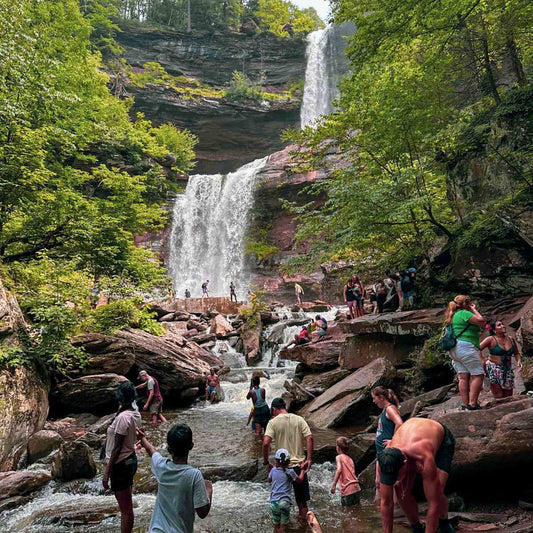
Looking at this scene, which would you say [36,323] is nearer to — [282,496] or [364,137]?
[282,496]

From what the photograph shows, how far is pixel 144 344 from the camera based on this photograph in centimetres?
1429

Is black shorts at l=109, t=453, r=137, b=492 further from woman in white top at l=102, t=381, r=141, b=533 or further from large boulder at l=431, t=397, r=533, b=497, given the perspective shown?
large boulder at l=431, t=397, r=533, b=497

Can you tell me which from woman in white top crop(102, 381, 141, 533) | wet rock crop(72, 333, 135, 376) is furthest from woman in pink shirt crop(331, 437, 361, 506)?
wet rock crop(72, 333, 135, 376)

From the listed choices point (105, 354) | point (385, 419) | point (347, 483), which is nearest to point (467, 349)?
point (385, 419)

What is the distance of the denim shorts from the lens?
5.69 metres

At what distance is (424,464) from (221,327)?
63.0 feet

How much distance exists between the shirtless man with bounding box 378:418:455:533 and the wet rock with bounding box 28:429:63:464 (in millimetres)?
8059

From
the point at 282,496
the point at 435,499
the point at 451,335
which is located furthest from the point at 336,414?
the point at 435,499

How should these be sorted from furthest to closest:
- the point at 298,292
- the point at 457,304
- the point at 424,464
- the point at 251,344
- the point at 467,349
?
the point at 298,292, the point at 251,344, the point at 457,304, the point at 467,349, the point at 424,464

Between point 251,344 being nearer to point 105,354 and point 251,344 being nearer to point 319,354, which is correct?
point 319,354

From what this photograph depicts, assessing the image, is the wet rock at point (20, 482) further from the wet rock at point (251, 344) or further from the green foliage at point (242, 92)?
the green foliage at point (242, 92)

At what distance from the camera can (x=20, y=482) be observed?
21.2 feet

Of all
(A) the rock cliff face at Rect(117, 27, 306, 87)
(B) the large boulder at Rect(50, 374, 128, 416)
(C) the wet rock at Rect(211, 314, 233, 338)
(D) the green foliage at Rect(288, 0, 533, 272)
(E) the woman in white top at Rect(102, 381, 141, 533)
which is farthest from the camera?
(A) the rock cliff face at Rect(117, 27, 306, 87)

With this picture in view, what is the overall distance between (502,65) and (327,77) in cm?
3702
